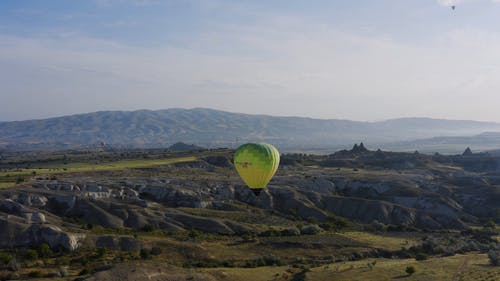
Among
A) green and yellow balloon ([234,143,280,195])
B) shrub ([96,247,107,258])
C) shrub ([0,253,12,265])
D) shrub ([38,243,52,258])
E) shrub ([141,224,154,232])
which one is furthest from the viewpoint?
shrub ([141,224,154,232])

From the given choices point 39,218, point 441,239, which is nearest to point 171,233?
point 39,218

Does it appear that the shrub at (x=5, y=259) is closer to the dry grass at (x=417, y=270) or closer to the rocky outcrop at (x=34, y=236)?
the rocky outcrop at (x=34, y=236)

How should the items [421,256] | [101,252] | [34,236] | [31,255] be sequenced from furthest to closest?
[421,256]
[34,236]
[101,252]
[31,255]

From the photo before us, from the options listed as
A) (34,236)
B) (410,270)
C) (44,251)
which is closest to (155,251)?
(44,251)

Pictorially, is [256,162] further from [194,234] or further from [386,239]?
[386,239]

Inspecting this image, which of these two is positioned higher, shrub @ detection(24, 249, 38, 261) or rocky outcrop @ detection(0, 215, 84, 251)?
rocky outcrop @ detection(0, 215, 84, 251)

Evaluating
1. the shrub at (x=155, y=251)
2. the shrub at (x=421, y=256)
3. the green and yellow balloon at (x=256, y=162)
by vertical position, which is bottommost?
the shrub at (x=421, y=256)

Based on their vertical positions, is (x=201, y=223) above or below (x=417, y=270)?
above

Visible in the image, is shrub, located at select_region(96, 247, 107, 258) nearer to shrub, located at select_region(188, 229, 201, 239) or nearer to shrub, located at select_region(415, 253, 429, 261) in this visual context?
shrub, located at select_region(188, 229, 201, 239)

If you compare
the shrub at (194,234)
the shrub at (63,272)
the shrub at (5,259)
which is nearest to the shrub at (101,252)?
the shrub at (63,272)

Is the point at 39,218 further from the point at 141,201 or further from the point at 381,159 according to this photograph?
the point at 381,159

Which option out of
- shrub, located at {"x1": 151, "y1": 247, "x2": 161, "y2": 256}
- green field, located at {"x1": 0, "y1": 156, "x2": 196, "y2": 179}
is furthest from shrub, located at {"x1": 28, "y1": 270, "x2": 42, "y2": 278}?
green field, located at {"x1": 0, "y1": 156, "x2": 196, "y2": 179}
